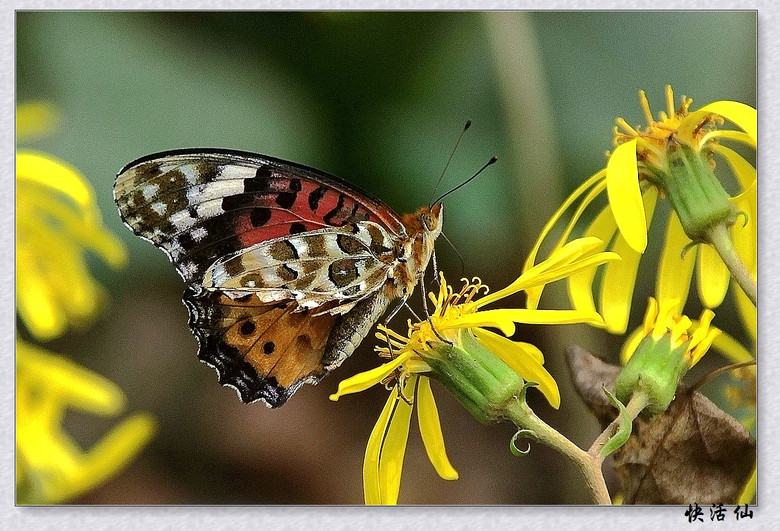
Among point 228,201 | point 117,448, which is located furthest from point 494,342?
point 117,448

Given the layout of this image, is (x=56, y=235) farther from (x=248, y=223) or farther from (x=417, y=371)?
(x=417, y=371)

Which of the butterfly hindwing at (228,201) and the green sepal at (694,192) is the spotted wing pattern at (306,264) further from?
the green sepal at (694,192)

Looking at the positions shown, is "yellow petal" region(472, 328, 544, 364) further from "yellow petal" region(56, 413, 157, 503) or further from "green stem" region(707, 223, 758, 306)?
"yellow petal" region(56, 413, 157, 503)

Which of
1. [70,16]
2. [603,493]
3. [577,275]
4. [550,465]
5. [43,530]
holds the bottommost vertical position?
[43,530]

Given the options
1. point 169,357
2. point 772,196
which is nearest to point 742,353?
point 772,196

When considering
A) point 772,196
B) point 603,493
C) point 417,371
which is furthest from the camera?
point 772,196

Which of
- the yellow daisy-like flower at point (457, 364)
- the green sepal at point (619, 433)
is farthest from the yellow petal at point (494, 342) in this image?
the green sepal at point (619, 433)

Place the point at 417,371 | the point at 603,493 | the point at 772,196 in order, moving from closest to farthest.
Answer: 1. the point at 603,493
2. the point at 417,371
3. the point at 772,196

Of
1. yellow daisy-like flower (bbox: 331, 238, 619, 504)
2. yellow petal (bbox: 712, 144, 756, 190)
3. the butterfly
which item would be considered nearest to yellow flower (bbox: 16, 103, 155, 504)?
the butterfly
